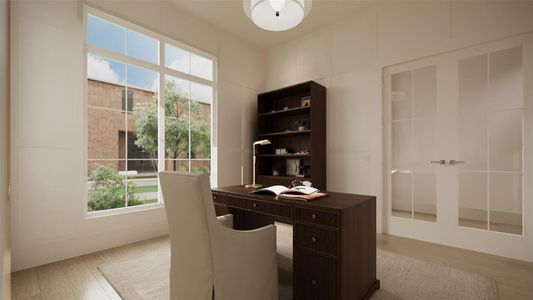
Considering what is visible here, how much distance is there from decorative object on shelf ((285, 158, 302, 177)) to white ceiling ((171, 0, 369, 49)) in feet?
7.35

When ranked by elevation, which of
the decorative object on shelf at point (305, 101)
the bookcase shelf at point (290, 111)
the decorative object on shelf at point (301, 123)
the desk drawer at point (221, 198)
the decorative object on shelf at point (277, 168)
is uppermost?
the decorative object on shelf at point (305, 101)

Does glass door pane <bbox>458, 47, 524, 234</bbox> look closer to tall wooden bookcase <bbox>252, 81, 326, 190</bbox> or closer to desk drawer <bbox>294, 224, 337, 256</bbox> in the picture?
tall wooden bookcase <bbox>252, 81, 326, 190</bbox>

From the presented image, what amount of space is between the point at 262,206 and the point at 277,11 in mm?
1576

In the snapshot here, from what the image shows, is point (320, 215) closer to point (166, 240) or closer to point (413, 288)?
point (413, 288)

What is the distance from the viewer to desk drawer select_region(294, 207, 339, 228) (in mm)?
1553

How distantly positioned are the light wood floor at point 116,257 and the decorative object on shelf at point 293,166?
173 centimetres

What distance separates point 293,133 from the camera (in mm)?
4168

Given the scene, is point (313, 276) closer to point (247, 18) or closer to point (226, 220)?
point (226, 220)

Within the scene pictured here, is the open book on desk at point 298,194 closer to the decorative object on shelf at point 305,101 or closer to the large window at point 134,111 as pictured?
the large window at point 134,111

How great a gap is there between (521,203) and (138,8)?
5068mm

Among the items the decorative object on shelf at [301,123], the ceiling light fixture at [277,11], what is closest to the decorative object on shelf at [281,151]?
the decorative object on shelf at [301,123]

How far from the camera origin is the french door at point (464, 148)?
8.80 feet

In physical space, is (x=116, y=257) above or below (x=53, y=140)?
below

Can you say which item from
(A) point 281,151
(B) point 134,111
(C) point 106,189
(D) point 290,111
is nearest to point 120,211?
(C) point 106,189
